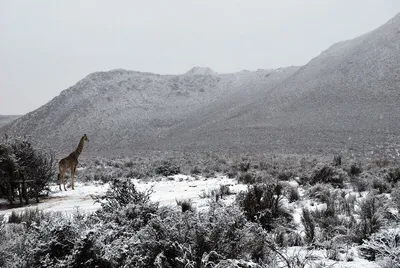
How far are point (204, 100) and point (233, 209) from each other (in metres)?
74.0

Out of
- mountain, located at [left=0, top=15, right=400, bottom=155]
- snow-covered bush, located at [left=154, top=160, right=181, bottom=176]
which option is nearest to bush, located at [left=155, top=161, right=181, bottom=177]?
snow-covered bush, located at [left=154, top=160, right=181, bottom=176]

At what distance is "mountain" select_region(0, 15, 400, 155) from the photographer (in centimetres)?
4309

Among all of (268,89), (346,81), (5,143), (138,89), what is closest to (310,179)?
(5,143)

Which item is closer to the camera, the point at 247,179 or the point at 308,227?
the point at 308,227

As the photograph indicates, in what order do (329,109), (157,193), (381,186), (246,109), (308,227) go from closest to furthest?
1. (308,227)
2. (381,186)
3. (157,193)
4. (329,109)
5. (246,109)

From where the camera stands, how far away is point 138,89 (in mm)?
83625

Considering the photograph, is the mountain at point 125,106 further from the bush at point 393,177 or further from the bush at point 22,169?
the bush at point 393,177

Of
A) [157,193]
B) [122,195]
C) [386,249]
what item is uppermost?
[122,195]

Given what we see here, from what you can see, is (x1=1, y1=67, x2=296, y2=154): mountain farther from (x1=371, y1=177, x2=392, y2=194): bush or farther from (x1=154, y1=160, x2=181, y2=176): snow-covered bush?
(x1=371, y1=177, x2=392, y2=194): bush

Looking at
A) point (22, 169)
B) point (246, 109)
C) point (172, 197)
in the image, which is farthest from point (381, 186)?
point (246, 109)

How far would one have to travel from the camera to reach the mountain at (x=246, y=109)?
43.1 meters

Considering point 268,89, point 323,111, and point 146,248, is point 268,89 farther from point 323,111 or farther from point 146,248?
point 146,248

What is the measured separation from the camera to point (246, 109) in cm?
6081

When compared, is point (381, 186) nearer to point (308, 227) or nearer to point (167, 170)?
point (308, 227)
